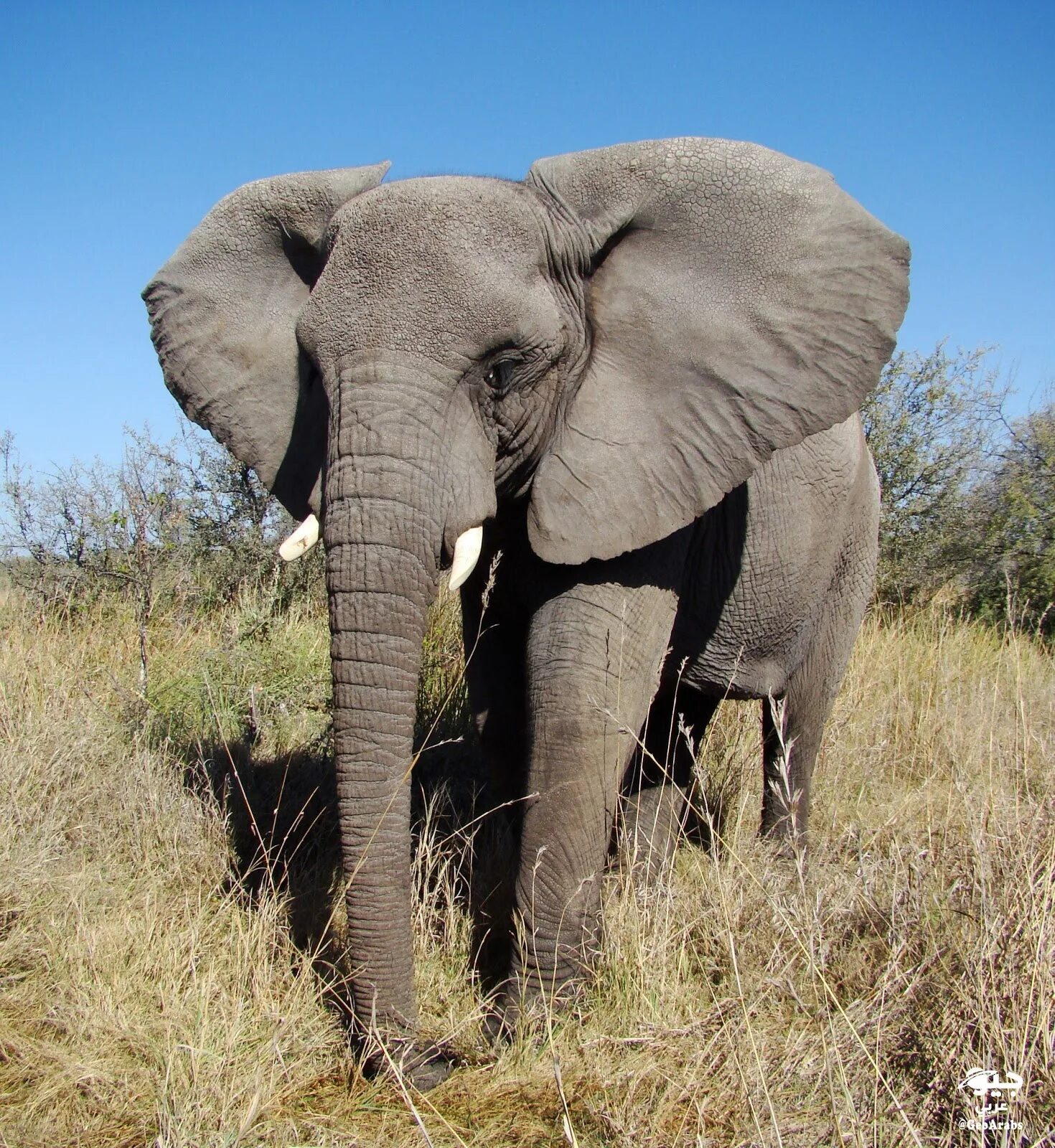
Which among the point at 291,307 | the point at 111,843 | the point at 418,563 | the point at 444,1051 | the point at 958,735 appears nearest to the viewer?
the point at 418,563

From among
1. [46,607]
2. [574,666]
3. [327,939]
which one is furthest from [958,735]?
[46,607]

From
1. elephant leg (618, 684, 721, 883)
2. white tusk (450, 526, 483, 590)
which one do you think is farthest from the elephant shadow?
elephant leg (618, 684, 721, 883)

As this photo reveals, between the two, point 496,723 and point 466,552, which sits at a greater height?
point 466,552

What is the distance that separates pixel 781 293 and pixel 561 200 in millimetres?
752

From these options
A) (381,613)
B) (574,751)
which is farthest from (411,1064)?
(381,613)

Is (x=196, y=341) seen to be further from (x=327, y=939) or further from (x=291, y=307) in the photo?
(x=327, y=939)

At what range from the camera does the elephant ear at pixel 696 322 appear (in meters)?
3.31

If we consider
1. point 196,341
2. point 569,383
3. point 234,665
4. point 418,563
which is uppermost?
point 196,341

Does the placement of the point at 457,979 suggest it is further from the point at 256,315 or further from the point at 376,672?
the point at 256,315

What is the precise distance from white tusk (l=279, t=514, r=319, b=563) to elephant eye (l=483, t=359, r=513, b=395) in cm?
66

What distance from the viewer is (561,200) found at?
133 inches

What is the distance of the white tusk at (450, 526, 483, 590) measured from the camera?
3.06m

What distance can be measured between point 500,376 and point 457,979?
206 centimetres

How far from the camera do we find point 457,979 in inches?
146
